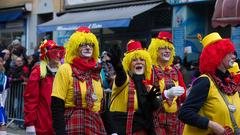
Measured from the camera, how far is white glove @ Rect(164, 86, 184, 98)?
576 centimetres

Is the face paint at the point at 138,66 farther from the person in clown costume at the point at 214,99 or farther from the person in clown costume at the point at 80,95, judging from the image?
the person in clown costume at the point at 214,99

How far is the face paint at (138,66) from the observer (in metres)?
6.27

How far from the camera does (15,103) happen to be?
1230 centimetres

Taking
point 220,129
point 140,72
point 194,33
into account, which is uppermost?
point 194,33

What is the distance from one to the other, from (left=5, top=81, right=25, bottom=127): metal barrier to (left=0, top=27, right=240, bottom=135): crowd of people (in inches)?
227

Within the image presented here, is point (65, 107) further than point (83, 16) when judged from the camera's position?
No

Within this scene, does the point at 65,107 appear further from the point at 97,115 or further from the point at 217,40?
the point at 217,40

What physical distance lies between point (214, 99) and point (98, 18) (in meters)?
11.9

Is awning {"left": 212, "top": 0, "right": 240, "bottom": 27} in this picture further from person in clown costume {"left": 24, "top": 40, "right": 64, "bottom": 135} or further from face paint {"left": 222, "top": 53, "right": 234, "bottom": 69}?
face paint {"left": 222, "top": 53, "right": 234, "bottom": 69}

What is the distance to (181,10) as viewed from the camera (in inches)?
561

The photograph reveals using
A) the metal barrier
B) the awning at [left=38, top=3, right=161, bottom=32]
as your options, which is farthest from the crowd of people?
the awning at [left=38, top=3, right=161, bottom=32]

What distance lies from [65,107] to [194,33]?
9.50 metres

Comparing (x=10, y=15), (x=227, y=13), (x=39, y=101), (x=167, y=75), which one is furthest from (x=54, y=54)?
(x=10, y=15)

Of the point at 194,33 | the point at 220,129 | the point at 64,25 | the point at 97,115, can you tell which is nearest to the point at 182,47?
the point at 194,33
